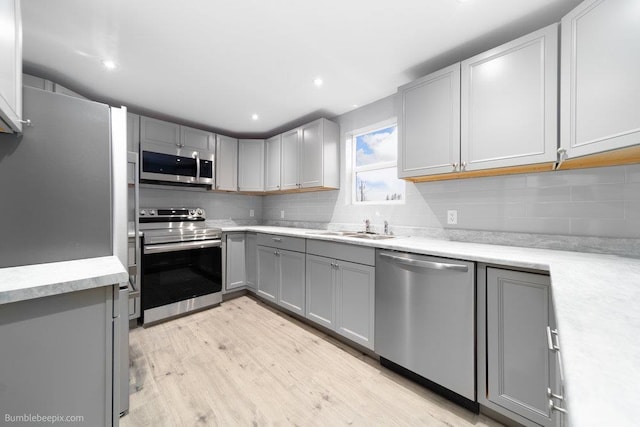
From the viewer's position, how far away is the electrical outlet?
7.03ft

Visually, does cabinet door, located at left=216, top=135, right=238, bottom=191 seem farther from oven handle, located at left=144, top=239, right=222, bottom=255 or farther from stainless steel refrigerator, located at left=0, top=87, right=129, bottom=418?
stainless steel refrigerator, located at left=0, top=87, right=129, bottom=418

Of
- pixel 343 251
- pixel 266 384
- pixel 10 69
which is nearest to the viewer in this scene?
pixel 10 69

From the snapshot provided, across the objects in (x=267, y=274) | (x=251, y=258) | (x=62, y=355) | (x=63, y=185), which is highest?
(x=63, y=185)

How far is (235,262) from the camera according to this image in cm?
329

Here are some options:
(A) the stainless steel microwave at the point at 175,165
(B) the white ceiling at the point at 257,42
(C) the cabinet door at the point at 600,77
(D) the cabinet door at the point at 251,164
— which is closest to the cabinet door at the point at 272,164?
(D) the cabinet door at the point at 251,164

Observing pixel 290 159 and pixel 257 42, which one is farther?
pixel 290 159

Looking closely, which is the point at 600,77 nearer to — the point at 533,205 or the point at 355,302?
the point at 533,205

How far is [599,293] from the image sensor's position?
2.65ft

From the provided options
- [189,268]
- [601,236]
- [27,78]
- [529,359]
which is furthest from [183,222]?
[601,236]

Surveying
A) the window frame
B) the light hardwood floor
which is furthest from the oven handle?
the window frame

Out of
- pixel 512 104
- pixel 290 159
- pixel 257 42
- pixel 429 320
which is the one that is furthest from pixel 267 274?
pixel 512 104

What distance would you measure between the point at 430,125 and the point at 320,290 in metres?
1.71

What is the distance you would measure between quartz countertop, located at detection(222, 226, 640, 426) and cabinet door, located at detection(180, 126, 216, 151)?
11.7 ft

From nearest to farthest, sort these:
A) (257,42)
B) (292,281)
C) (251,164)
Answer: (257,42) → (292,281) → (251,164)
